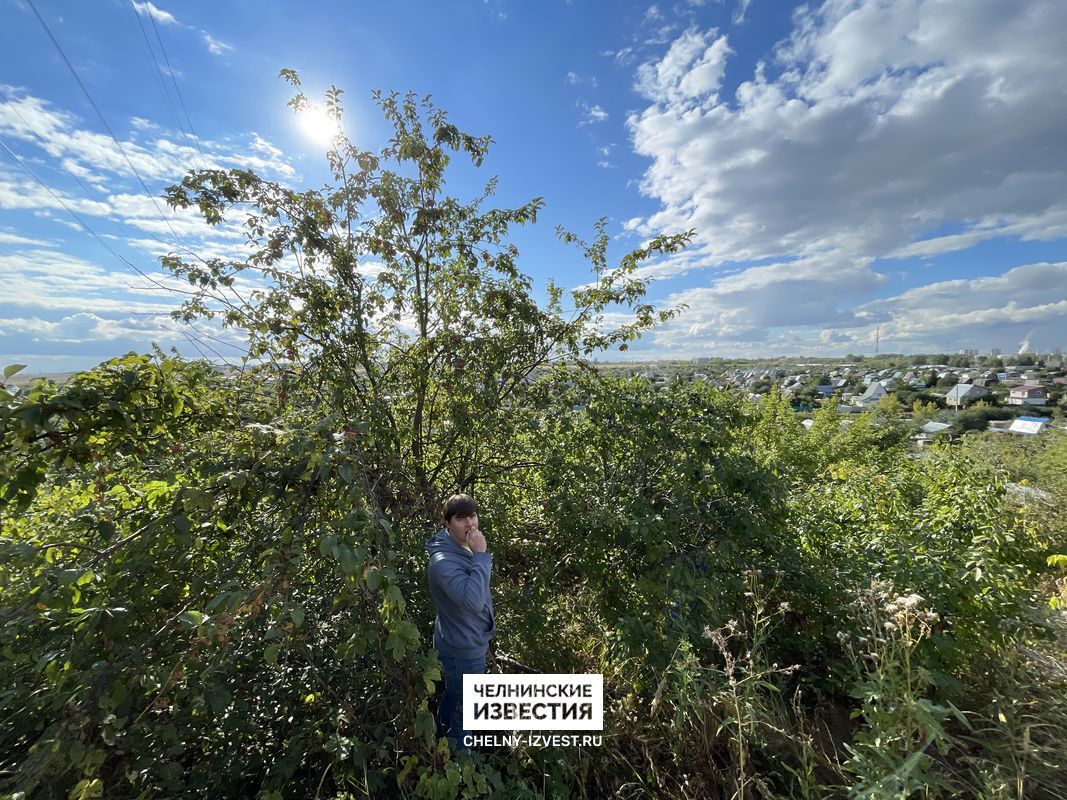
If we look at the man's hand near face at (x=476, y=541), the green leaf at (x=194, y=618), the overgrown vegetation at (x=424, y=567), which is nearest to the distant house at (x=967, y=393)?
the overgrown vegetation at (x=424, y=567)

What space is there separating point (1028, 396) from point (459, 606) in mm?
40181

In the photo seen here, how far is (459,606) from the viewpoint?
7.49 ft

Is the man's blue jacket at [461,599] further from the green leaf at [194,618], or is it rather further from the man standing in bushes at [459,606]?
the green leaf at [194,618]

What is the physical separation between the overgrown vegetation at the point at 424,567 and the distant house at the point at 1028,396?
3350 centimetres

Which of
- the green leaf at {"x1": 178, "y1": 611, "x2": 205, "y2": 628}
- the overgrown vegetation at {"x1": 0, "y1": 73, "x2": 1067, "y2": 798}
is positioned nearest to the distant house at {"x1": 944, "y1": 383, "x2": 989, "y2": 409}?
the overgrown vegetation at {"x1": 0, "y1": 73, "x2": 1067, "y2": 798}

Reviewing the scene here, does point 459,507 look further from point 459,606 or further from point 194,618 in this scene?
point 194,618

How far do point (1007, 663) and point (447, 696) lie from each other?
3269 millimetres

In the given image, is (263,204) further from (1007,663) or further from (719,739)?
(1007,663)

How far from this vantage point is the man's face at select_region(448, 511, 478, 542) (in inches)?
94.8

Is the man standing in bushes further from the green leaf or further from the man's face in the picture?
the green leaf

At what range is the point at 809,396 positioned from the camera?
1403cm

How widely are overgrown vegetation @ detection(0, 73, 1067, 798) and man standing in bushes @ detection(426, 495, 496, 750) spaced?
0.33m

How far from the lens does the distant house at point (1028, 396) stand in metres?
25.7

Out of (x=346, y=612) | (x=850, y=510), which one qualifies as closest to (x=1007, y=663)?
(x=850, y=510)
